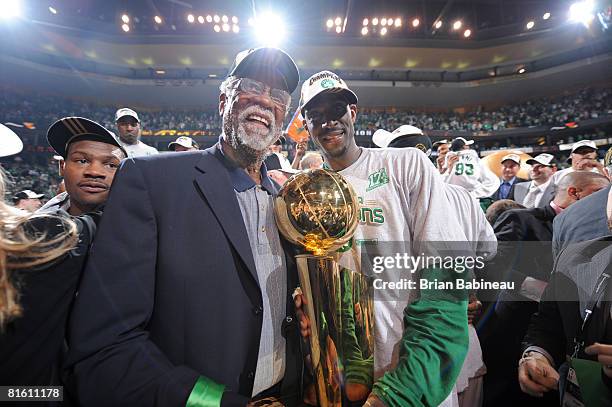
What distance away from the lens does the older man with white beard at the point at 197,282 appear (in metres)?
0.82

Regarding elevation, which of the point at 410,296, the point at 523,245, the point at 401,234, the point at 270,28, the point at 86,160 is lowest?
the point at 523,245

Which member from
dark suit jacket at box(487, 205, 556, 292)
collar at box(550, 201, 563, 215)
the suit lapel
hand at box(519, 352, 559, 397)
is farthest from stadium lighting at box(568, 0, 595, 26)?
the suit lapel

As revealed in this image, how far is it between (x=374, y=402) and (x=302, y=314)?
0.34 metres

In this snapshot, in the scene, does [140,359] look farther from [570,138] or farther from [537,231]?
[570,138]

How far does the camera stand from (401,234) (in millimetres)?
1291

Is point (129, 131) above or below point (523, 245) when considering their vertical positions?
above

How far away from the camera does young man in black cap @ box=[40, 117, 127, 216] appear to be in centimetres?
163

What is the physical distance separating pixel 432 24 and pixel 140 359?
958 inches

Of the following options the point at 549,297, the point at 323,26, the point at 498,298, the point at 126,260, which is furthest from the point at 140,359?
the point at 323,26

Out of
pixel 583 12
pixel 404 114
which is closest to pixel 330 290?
pixel 583 12

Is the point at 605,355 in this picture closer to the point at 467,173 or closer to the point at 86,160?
the point at 86,160

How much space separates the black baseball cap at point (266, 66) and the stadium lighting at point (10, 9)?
718 inches

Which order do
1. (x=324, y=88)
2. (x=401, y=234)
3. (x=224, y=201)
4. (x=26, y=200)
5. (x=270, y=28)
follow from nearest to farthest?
(x=224, y=201) → (x=401, y=234) → (x=324, y=88) → (x=26, y=200) → (x=270, y=28)

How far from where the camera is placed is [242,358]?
0.99m
